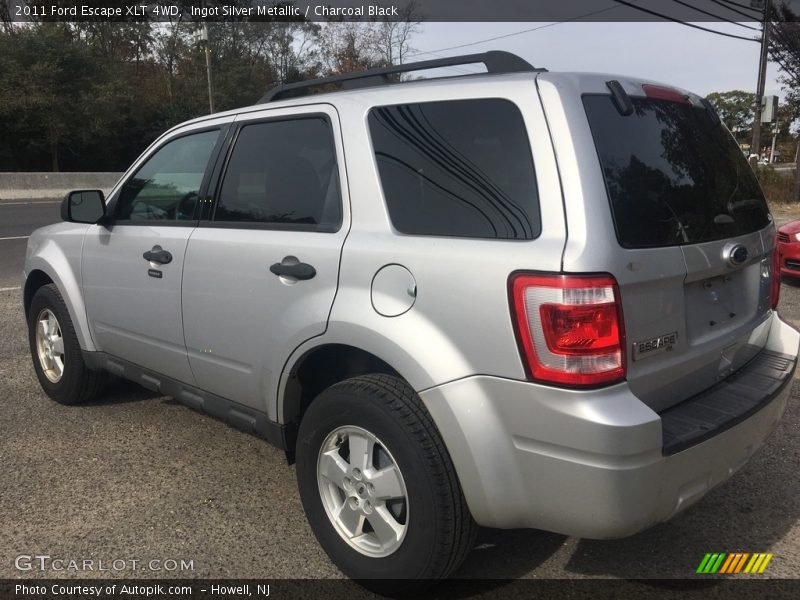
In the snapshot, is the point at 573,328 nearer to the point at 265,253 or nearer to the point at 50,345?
the point at 265,253

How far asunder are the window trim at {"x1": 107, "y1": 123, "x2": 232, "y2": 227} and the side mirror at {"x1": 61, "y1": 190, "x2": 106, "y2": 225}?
7 cm

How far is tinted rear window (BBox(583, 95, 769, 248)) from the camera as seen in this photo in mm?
2281

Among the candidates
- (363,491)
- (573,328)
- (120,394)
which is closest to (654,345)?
(573,328)

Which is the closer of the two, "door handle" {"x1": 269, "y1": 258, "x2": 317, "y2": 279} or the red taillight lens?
the red taillight lens

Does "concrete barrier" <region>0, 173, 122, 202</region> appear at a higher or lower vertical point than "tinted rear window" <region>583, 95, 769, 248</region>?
lower

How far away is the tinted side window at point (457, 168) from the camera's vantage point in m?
2.29

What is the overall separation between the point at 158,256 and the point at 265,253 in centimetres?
85

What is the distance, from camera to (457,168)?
245cm

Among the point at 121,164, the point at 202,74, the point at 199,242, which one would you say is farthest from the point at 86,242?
the point at 202,74

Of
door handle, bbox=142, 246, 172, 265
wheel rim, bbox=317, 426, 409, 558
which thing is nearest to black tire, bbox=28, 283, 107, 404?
door handle, bbox=142, 246, 172, 265

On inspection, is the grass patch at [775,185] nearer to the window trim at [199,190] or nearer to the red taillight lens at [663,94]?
the red taillight lens at [663,94]

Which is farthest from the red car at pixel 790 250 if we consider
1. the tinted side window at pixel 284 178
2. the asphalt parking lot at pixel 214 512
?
the tinted side window at pixel 284 178

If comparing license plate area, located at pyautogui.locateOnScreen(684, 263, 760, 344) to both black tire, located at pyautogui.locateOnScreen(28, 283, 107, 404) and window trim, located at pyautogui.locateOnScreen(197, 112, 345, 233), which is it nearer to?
window trim, located at pyautogui.locateOnScreen(197, 112, 345, 233)

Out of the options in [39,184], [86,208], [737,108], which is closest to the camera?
[86,208]
